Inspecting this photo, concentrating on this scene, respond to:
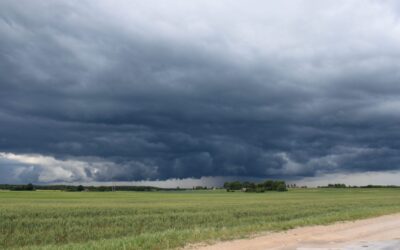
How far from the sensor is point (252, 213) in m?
43.6

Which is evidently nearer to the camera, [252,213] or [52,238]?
[52,238]

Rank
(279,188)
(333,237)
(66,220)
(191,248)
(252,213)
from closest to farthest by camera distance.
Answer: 1. (191,248)
2. (333,237)
3. (66,220)
4. (252,213)
5. (279,188)

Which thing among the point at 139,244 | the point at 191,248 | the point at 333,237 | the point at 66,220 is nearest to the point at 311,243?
the point at 333,237

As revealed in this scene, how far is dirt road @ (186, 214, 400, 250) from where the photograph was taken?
57.8ft

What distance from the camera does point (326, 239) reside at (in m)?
20.6

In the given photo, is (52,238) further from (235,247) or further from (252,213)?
(252,213)

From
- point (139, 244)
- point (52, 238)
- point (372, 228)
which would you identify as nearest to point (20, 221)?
point (52, 238)

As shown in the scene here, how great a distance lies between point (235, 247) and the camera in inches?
693

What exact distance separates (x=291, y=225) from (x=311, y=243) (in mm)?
7629

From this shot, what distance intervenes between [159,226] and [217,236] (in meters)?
12.1


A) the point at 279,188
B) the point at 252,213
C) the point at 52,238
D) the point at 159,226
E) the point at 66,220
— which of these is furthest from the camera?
the point at 279,188

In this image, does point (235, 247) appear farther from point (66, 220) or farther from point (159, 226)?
point (66, 220)

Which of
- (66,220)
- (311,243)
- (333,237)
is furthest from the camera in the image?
(66,220)

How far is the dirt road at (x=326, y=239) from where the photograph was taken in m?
17.6
